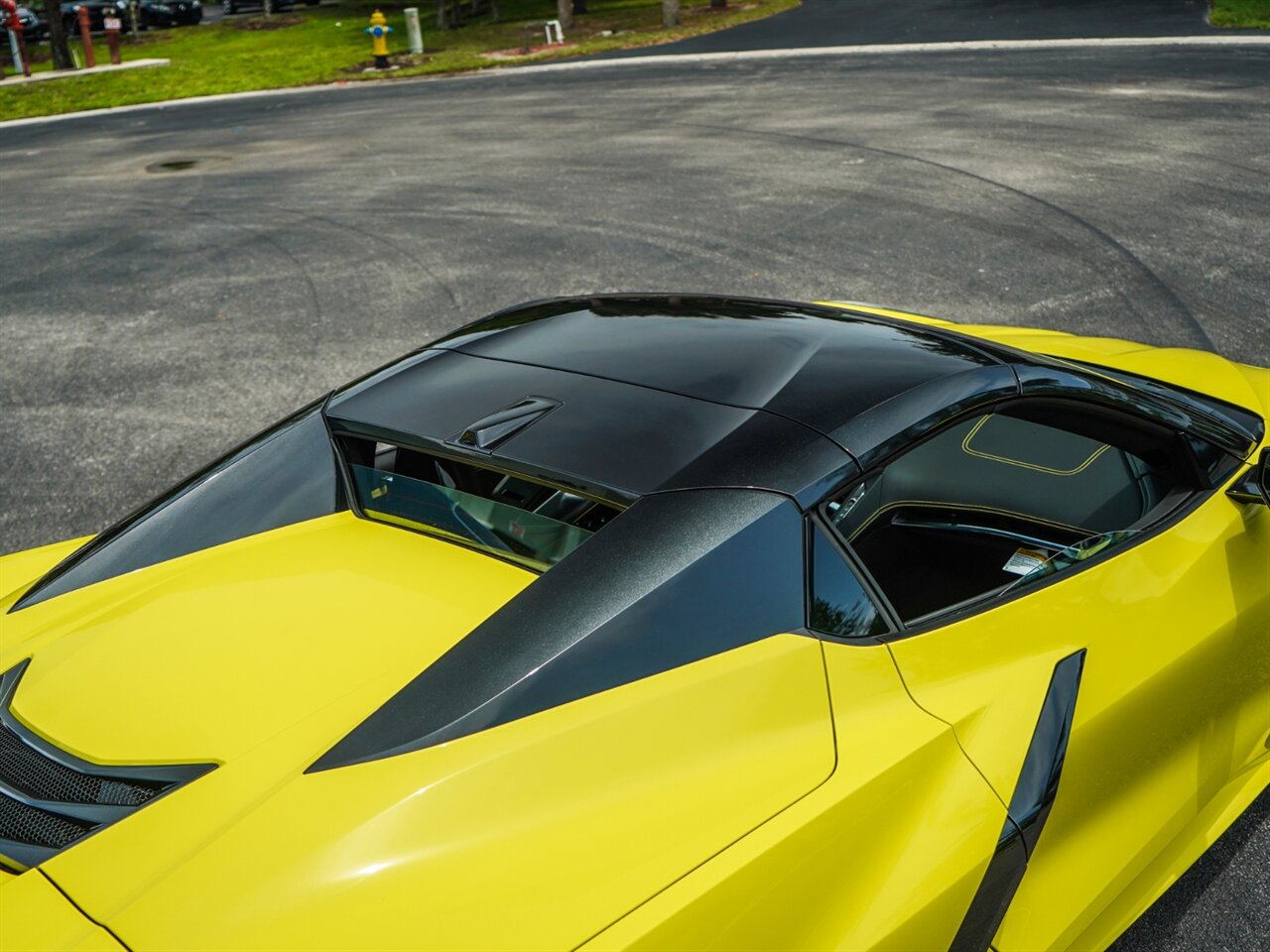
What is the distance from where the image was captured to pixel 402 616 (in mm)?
2094

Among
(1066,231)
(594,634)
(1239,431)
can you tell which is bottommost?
(1066,231)

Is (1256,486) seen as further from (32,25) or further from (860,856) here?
(32,25)

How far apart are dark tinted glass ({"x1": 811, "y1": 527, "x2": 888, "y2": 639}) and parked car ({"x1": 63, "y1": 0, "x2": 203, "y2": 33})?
143 feet

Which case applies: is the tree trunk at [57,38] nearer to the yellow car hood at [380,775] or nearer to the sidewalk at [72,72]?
the sidewalk at [72,72]

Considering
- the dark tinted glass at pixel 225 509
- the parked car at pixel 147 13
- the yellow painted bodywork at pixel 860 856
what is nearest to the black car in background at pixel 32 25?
the parked car at pixel 147 13

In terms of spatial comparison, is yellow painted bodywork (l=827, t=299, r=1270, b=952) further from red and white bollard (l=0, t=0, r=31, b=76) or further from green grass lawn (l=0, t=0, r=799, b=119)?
red and white bollard (l=0, t=0, r=31, b=76)

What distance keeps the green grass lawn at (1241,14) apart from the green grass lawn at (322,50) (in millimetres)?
9540

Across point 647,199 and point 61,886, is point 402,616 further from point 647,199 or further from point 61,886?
point 647,199

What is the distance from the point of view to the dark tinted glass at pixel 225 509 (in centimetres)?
259

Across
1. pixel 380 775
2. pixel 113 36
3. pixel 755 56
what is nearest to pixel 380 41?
pixel 755 56

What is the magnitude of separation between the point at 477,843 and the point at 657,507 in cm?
68

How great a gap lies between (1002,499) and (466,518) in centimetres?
146

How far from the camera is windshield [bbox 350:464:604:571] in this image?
227 cm

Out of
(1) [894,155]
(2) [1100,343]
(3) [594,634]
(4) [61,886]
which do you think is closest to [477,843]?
(3) [594,634]
